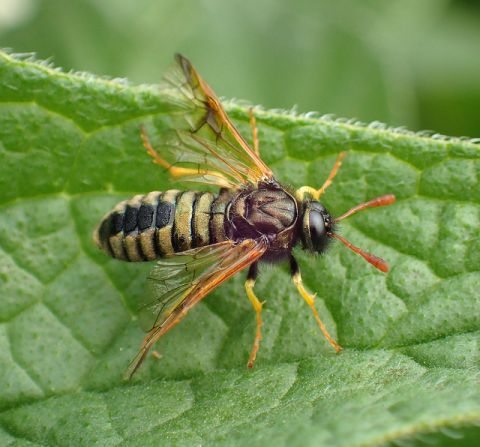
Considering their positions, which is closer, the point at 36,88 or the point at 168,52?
the point at 36,88

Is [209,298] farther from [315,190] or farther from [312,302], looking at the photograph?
[315,190]

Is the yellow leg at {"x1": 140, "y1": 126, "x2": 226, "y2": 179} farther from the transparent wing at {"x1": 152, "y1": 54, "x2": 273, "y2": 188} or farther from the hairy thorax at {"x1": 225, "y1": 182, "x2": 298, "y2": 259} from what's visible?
the hairy thorax at {"x1": 225, "y1": 182, "x2": 298, "y2": 259}

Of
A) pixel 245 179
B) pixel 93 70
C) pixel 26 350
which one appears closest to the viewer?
pixel 26 350

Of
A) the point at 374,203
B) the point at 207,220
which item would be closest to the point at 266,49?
the point at 207,220

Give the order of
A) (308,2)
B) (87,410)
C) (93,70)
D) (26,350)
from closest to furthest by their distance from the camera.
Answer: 1. (87,410)
2. (26,350)
3. (93,70)
4. (308,2)

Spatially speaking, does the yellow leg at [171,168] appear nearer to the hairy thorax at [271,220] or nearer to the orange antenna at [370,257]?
the hairy thorax at [271,220]

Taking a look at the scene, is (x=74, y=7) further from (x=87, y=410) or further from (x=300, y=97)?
(x=87, y=410)

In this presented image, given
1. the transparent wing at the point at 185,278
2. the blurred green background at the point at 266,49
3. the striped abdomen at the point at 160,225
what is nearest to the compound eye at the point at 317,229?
the transparent wing at the point at 185,278

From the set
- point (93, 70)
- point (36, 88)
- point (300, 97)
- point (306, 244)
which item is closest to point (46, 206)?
point (36, 88)
